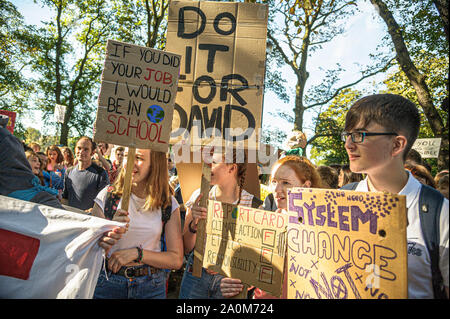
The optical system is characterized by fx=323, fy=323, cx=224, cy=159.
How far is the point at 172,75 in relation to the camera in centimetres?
210

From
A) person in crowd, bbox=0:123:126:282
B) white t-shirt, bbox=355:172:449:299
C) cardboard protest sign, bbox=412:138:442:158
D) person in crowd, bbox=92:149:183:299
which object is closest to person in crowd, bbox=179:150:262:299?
person in crowd, bbox=92:149:183:299

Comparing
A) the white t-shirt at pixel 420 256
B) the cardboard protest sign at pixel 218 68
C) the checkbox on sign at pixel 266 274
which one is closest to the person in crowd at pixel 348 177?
the cardboard protest sign at pixel 218 68

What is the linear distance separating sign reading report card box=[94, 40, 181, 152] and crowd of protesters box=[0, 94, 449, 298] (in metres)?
0.23

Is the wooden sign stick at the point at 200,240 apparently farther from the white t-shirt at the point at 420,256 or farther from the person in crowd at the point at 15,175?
the white t-shirt at the point at 420,256

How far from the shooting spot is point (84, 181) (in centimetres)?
467

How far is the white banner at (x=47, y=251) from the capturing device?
1.76 metres

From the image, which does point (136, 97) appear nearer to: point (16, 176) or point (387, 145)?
point (16, 176)

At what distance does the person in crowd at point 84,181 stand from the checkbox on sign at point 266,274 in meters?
3.54

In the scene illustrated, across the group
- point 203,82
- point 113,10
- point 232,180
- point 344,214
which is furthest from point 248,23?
point 113,10

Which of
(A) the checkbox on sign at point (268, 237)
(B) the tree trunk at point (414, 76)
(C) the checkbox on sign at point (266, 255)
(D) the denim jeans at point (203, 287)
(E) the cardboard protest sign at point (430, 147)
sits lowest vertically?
(D) the denim jeans at point (203, 287)

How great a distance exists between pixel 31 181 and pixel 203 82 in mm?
1351

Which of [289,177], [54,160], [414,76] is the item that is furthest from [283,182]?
[414,76]
